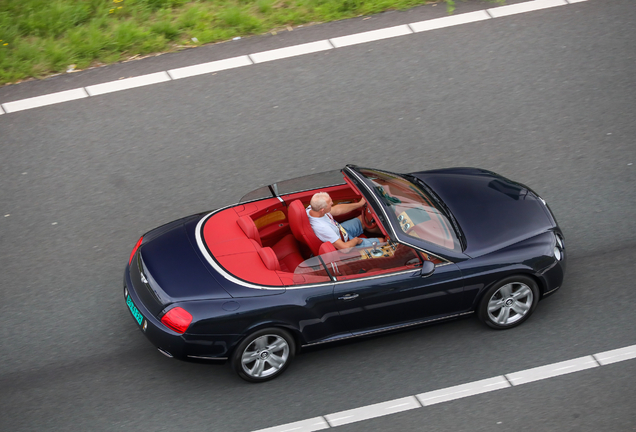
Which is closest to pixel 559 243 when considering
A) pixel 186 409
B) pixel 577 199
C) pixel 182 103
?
pixel 577 199

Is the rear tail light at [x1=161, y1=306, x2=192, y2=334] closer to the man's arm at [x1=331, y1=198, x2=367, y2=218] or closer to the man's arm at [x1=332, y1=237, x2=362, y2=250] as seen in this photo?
the man's arm at [x1=332, y1=237, x2=362, y2=250]

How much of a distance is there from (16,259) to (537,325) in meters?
5.44

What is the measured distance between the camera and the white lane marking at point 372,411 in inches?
253

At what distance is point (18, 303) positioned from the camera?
24.6 feet

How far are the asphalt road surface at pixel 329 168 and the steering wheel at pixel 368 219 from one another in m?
1.10

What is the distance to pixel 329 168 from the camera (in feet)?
29.1

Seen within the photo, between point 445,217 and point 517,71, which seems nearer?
point 445,217

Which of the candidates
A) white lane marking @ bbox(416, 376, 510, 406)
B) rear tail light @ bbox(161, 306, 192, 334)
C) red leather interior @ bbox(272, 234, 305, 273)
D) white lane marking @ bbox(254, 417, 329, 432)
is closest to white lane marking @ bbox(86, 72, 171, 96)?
red leather interior @ bbox(272, 234, 305, 273)

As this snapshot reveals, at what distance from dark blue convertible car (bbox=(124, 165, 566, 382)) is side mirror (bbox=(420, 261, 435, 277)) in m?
0.01

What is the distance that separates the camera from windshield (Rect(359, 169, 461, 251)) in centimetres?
676

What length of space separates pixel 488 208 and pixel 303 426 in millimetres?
2731

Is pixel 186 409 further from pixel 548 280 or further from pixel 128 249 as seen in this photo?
pixel 548 280

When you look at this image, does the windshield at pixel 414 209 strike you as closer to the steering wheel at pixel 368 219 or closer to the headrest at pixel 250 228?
the steering wheel at pixel 368 219

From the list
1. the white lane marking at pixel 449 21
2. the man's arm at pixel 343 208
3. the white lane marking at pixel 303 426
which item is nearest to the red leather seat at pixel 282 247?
the man's arm at pixel 343 208
